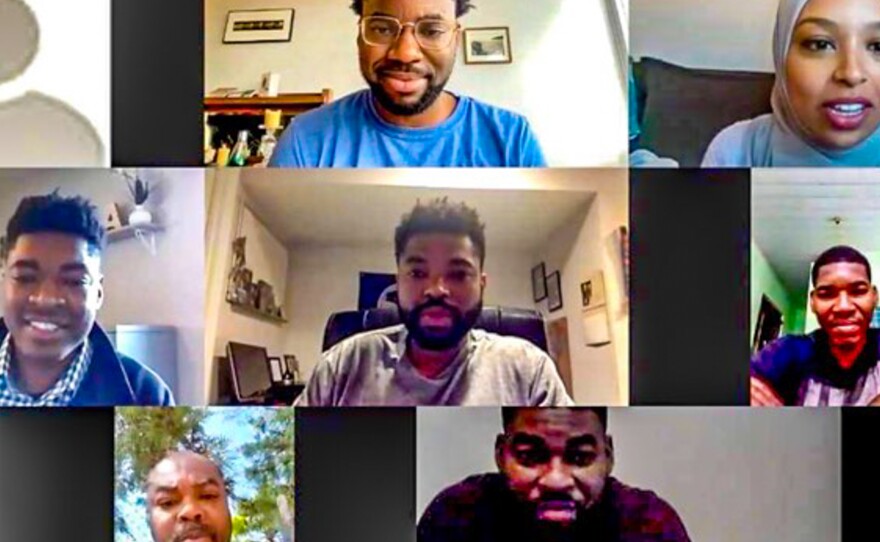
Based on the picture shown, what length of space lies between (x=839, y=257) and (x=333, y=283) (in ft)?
2.46

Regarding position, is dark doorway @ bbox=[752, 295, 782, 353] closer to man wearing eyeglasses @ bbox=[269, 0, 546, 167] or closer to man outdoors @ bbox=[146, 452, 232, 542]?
man wearing eyeglasses @ bbox=[269, 0, 546, 167]

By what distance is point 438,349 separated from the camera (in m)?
1.23

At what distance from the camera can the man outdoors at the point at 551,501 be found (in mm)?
1254

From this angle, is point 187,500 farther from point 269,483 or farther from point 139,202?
point 139,202

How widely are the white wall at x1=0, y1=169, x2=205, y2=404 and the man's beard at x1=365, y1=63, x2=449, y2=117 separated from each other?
293 mm

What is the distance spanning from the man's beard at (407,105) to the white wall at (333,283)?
21cm

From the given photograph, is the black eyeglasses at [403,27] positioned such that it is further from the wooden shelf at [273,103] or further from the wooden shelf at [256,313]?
the wooden shelf at [256,313]

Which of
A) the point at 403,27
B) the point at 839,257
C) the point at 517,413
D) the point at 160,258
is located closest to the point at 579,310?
the point at 517,413

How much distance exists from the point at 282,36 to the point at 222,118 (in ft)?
0.50

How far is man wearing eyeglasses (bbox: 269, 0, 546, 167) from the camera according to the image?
122cm

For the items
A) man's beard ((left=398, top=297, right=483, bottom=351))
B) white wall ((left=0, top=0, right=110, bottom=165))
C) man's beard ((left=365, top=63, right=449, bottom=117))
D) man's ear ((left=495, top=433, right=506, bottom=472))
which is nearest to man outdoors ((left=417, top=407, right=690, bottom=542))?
Result: man's ear ((left=495, top=433, right=506, bottom=472))

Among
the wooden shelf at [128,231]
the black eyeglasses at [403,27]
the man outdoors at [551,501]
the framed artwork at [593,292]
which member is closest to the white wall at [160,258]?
the wooden shelf at [128,231]

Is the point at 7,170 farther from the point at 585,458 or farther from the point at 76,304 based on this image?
the point at 585,458

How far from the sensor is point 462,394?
4.05 ft
